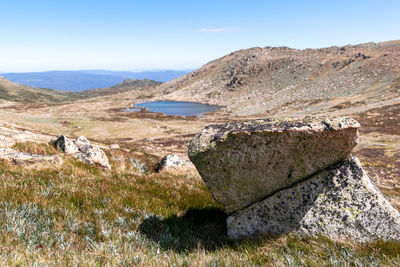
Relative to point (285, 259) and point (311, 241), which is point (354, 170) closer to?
point (311, 241)

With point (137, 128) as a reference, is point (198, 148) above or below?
above

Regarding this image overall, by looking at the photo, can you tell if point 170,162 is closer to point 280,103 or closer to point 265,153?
point 265,153

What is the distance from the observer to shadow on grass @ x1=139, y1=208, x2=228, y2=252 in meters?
4.29

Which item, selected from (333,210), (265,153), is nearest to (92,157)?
(265,153)

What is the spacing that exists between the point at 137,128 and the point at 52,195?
69910 mm

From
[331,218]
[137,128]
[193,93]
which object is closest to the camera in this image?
[331,218]

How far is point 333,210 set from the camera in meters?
4.28

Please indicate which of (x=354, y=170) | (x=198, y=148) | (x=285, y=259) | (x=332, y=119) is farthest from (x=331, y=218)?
(x=198, y=148)

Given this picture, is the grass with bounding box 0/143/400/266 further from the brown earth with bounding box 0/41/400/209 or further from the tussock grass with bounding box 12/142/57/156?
the brown earth with bounding box 0/41/400/209

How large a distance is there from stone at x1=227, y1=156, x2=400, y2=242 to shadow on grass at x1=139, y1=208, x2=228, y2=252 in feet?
1.82

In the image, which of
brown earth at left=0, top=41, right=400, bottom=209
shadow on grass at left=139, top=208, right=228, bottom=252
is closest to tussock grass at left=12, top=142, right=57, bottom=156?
brown earth at left=0, top=41, right=400, bottom=209

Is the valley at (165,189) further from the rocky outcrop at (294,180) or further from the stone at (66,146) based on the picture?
the stone at (66,146)

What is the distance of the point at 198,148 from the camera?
455 cm

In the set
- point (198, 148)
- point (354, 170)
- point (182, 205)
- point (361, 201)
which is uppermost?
point (198, 148)
